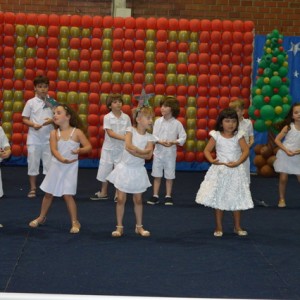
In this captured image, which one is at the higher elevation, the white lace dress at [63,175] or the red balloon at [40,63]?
the red balloon at [40,63]

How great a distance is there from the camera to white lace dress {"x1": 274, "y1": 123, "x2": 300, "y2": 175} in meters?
7.63

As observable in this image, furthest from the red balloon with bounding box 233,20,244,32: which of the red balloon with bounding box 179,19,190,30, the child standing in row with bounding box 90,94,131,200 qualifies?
the child standing in row with bounding box 90,94,131,200

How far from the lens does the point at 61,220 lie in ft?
21.1

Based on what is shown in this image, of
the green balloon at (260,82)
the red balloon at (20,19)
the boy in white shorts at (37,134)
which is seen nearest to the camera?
the boy in white shorts at (37,134)

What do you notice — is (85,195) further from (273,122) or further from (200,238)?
(273,122)

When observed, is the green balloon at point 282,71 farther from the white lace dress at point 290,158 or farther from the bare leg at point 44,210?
the bare leg at point 44,210

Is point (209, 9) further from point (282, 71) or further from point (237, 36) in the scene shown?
point (282, 71)

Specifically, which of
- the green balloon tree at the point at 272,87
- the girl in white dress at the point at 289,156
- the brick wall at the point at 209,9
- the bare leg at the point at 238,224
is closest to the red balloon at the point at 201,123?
the green balloon tree at the point at 272,87

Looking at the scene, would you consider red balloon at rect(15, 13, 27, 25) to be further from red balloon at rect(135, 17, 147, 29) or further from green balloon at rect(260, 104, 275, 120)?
green balloon at rect(260, 104, 275, 120)

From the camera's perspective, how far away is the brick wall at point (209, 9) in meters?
12.0

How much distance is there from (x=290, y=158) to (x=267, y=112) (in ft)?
7.15

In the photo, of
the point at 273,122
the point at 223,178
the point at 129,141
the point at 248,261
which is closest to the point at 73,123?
the point at 129,141

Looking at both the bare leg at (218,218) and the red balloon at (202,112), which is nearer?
the bare leg at (218,218)

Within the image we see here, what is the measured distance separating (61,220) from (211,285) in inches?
102
